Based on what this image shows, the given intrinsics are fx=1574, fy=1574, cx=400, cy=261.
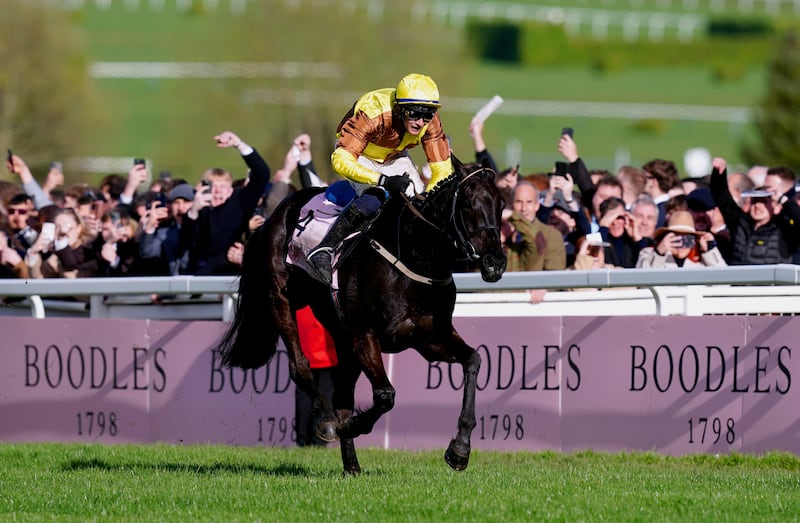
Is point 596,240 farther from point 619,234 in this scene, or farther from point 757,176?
point 757,176

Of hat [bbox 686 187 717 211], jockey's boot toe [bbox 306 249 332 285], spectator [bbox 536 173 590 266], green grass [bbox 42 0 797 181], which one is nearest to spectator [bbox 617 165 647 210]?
spectator [bbox 536 173 590 266]

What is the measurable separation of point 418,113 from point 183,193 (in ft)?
16.8

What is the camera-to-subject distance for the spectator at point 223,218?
40.9 feet

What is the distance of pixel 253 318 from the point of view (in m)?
10.8

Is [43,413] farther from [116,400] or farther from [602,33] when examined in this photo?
[602,33]

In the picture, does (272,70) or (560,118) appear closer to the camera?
(272,70)

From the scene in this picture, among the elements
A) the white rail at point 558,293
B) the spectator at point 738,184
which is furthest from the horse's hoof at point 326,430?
the spectator at point 738,184

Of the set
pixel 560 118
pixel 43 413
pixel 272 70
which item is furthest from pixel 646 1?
pixel 43 413

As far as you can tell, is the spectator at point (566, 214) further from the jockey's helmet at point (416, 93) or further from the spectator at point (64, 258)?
the spectator at point (64, 258)

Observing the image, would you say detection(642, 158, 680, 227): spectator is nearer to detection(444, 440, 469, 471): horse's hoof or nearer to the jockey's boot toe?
the jockey's boot toe

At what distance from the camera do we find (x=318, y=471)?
1002 cm

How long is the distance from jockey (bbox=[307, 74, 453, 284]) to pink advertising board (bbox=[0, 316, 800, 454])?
2112 millimetres

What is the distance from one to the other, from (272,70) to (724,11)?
4657 cm

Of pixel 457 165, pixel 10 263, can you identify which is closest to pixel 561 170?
pixel 457 165
